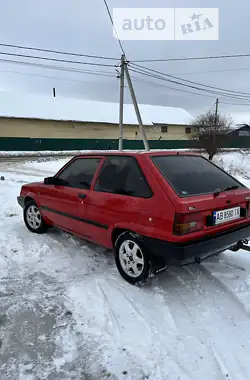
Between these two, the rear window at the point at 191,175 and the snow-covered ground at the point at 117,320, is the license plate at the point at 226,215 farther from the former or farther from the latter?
the snow-covered ground at the point at 117,320

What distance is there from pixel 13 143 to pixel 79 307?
107 ft

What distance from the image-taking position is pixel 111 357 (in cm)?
241

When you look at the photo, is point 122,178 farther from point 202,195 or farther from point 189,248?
point 189,248

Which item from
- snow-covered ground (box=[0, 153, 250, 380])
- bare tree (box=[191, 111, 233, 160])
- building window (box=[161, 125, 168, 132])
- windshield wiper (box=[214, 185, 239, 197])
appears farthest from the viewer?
building window (box=[161, 125, 168, 132])

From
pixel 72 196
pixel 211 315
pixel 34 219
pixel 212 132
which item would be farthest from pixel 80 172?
pixel 212 132

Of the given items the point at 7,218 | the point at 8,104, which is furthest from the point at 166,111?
the point at 7,218

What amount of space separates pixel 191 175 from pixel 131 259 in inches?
46.6

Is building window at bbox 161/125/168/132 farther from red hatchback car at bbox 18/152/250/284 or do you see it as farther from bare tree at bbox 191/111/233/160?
red hatchback car at bbox 18/152/250/284

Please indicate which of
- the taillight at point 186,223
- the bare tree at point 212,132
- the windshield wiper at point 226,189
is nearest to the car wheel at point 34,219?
the taillight at point 186,223

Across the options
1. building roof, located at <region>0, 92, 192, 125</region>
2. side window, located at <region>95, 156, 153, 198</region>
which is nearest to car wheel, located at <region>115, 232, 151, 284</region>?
side window, located at <region>95, 156, 153, 198</region>

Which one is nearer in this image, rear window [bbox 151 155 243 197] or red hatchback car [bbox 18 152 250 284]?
red hatchback car [bbox 18 152 250 284]

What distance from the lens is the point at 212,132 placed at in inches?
1162

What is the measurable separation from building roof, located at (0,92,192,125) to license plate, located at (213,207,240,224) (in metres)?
33.3

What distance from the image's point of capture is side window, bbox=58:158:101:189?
13.8ft
